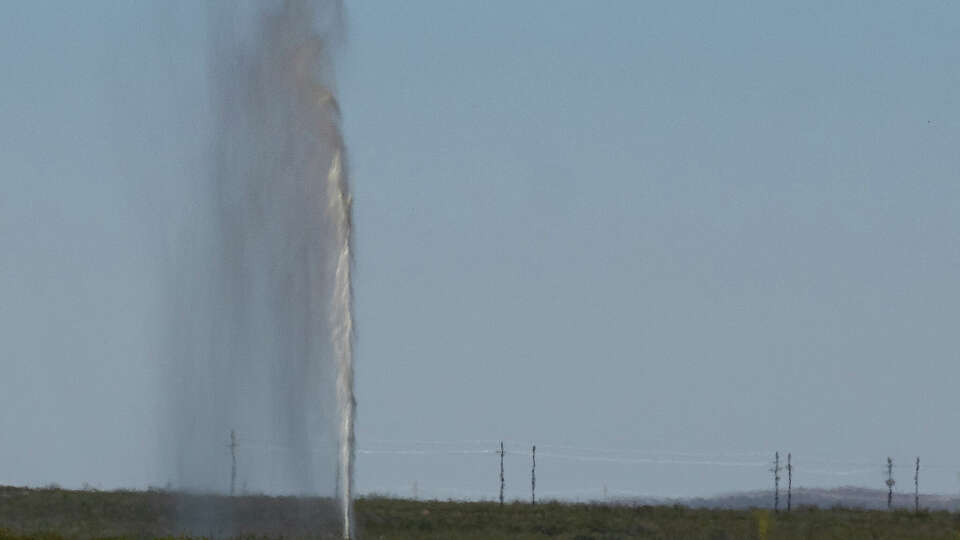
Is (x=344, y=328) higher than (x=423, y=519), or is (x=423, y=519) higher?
(x=344, y=328)

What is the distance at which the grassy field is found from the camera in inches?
1630

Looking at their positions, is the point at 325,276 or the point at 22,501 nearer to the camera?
the point at 325,276

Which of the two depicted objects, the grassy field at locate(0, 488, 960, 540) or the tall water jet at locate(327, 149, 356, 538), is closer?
the tall water jet at locate(327, 149, 356, 538)

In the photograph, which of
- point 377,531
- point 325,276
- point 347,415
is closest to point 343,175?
point 325,276

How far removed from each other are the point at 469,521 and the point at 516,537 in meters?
5.08

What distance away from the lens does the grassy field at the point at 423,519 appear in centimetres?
4141

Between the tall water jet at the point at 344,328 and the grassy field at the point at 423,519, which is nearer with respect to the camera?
the tall water jet at the point at 344,328

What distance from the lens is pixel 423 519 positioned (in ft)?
158

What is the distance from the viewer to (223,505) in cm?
4606

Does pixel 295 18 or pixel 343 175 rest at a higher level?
pixel 295 18

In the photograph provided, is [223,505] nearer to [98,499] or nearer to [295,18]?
[98,499]

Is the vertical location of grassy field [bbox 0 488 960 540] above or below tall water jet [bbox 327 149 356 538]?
below

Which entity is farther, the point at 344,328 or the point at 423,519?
the point at 423,519

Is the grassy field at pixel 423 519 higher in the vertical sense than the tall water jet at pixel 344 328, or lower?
lower
